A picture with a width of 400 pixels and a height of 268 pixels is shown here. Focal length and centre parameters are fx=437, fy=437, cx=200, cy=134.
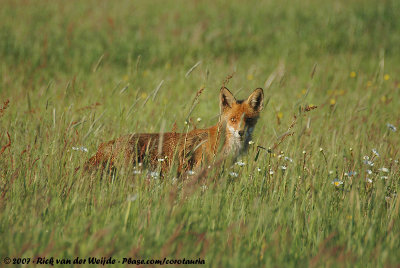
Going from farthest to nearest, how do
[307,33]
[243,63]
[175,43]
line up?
[307,33] < [175,43] < [243,63]

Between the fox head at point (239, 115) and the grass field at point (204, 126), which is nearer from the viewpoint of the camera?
the grass field at point (204, 126)

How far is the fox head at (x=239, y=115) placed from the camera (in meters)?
6.21

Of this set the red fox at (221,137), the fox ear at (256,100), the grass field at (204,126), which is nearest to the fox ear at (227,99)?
A: the red fox at (221,137)

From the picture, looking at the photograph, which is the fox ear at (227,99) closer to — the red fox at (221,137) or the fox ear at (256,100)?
the red fox at (221,137)

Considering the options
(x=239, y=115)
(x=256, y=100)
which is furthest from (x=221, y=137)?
(x=256, y=100)

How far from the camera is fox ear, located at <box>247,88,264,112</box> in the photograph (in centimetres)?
631

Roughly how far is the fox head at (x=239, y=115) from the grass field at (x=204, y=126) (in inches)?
8.8

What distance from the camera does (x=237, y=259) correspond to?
2.94 metres

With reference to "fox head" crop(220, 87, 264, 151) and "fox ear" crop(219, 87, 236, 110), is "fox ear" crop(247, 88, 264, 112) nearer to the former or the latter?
"fox head" crop(220, 87, 264, 151)

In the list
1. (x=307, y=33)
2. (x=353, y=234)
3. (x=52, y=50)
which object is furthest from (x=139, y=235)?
(x=307, y=33)

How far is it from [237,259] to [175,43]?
1134cm

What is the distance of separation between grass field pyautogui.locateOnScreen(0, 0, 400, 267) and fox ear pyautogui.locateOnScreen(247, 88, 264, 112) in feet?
0.56

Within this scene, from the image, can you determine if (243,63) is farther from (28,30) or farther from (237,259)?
(237,259)

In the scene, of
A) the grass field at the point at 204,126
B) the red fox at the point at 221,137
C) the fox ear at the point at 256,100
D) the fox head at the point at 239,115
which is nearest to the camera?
the grass field at the point at 204,126
